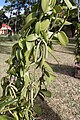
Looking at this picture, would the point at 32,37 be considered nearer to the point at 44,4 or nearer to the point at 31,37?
the point at 31,37

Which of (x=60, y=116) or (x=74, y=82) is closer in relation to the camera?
(x=60, y=116)

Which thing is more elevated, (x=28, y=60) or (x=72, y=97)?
(x=28, y=60)

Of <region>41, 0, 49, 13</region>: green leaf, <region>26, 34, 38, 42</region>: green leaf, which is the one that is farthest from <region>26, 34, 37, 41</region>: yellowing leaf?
<region>41, 0, 49, 13</region>: green leaf

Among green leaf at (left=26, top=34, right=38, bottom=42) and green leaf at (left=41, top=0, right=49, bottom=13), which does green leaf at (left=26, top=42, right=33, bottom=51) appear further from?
green leaf at (left=41, top=0, right=49, bottom=13)

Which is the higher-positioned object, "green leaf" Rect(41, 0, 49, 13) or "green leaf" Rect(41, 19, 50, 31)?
"green leaf" Rect(41, 0, 49, 13)

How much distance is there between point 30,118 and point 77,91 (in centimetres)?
361

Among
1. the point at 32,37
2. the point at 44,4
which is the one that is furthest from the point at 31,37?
the point at 44,4

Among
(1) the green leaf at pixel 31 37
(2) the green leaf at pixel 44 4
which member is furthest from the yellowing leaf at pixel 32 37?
(2) the green leaf at pixel 44 4

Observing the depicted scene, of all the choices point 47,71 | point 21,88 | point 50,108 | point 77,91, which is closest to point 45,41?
point 47,71

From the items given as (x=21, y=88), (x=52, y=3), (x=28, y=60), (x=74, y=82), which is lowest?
(x=74, y=82)

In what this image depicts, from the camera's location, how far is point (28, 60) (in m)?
1.03

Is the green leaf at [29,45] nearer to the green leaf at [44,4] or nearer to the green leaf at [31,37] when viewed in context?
the green leaf at [31,37]

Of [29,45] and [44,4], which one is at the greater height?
[44,4]

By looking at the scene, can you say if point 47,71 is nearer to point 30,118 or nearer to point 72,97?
point 30,118
